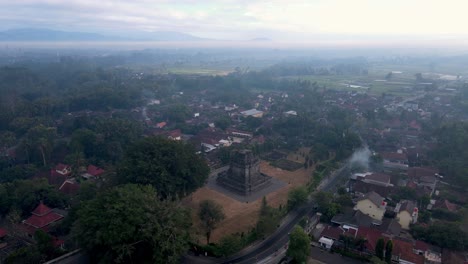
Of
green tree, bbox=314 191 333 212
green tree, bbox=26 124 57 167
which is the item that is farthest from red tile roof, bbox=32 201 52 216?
green tree, bbox=314 191 333 212

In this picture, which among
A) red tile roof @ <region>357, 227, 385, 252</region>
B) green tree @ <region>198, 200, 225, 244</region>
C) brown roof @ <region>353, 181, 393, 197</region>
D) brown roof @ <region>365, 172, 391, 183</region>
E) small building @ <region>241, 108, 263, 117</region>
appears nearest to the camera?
red tile roof @ <region>357, 227, 385, 252</region>

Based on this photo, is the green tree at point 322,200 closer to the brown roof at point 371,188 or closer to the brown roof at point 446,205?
the brown roof at point 371,188

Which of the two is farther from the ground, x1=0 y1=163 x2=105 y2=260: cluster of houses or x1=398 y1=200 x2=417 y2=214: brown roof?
x1=398 y1=200 x2=417 y2=214: brown roof

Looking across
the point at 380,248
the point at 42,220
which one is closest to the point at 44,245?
the point at 42,220

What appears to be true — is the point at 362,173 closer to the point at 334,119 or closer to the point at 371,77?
the point at 334,119

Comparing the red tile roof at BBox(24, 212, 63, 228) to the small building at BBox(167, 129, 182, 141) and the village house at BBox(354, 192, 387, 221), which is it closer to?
the small building at BBox(167, 129, 182, 141)

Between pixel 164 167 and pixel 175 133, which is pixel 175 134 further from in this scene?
pixel 164 167

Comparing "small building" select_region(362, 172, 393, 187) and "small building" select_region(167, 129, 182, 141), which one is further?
"small building" select_region(167, 129, 182, 141)
